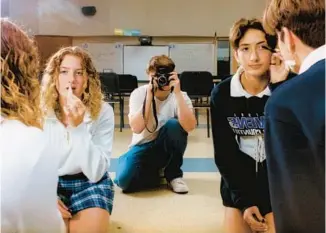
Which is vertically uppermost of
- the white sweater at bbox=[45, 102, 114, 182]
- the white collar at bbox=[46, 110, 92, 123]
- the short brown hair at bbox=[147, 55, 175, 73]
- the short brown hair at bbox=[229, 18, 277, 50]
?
the short brown hair at bbox=[229, 18, 277, 50]

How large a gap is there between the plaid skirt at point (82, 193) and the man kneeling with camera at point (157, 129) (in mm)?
792

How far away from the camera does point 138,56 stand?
6.41 m

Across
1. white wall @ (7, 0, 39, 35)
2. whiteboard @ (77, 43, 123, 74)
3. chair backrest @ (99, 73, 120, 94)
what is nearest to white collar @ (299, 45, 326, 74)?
chair backrest @ (99, 73, 120, 94)

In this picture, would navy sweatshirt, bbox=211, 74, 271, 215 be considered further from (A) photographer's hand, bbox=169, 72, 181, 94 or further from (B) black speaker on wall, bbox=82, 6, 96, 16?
(B) black speaker on wall, bbox=82, 6, 96, 16

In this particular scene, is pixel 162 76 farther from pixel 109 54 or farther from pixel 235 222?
pixel 109 54

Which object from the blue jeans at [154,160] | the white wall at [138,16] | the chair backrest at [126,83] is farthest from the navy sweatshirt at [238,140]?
the white wall at [138,16]

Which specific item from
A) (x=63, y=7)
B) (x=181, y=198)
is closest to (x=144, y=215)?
(x=181, y=198)

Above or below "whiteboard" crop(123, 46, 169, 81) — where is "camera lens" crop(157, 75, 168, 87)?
below

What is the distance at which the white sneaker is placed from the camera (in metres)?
2.23

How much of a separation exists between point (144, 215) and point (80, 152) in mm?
721

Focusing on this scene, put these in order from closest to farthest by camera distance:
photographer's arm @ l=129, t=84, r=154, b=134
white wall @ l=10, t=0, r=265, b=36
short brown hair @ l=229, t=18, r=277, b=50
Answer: short brown hair @ l=229, t=18, r=277, b=50, photographer's arm @ l=129, t=84, r=154, b=134, white wall @ l=10, t=0, r=265, b=36

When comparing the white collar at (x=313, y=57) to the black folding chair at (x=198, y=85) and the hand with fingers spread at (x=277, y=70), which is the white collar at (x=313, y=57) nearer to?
the hand with fingers spread at (x=277, y=70)

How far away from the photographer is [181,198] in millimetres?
2150

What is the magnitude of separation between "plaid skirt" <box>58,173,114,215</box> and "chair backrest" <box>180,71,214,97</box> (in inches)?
114
